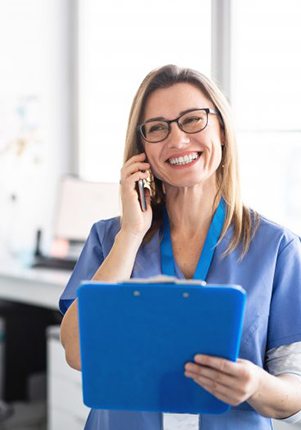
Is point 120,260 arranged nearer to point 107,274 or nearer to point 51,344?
point 107,274

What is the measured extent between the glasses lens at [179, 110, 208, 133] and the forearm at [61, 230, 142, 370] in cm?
25

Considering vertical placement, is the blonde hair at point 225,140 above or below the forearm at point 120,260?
above

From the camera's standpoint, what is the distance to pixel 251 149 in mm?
3283

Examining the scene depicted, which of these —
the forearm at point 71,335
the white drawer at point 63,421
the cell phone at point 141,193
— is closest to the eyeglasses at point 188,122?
the cell phone at point 141,193

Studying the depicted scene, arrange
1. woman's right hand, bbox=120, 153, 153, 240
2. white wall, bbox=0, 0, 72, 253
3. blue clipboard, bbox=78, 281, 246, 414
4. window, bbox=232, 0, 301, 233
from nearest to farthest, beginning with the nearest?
1. blue clipboard, bbox=78, 281, 246, 414
2. woman's right hand, bbox=120, 153, 153, 240
3. window, bbox=232, 0, 301, 233
4. white wall, bbox=0, 0, 72, 253

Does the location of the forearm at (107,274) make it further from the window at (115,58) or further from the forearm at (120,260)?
the window at (115,58)

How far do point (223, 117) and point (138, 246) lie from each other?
0.32m

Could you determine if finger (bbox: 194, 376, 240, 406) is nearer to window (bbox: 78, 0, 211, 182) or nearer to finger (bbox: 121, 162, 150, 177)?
finger (bbox: 121, 162, 150, 177)

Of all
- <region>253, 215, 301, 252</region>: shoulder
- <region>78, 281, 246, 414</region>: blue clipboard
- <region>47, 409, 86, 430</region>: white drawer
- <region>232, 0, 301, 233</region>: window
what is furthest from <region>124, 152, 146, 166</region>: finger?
<region>47, 409, 86, 430</region>: white drawer

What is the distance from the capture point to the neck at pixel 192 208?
1.57 meters

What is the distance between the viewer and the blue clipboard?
1178 millimetres

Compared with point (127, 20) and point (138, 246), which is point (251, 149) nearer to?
point (127, 20)

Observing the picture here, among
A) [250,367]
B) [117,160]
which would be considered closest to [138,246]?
[250,367]

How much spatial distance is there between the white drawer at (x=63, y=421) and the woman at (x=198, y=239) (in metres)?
1.50
